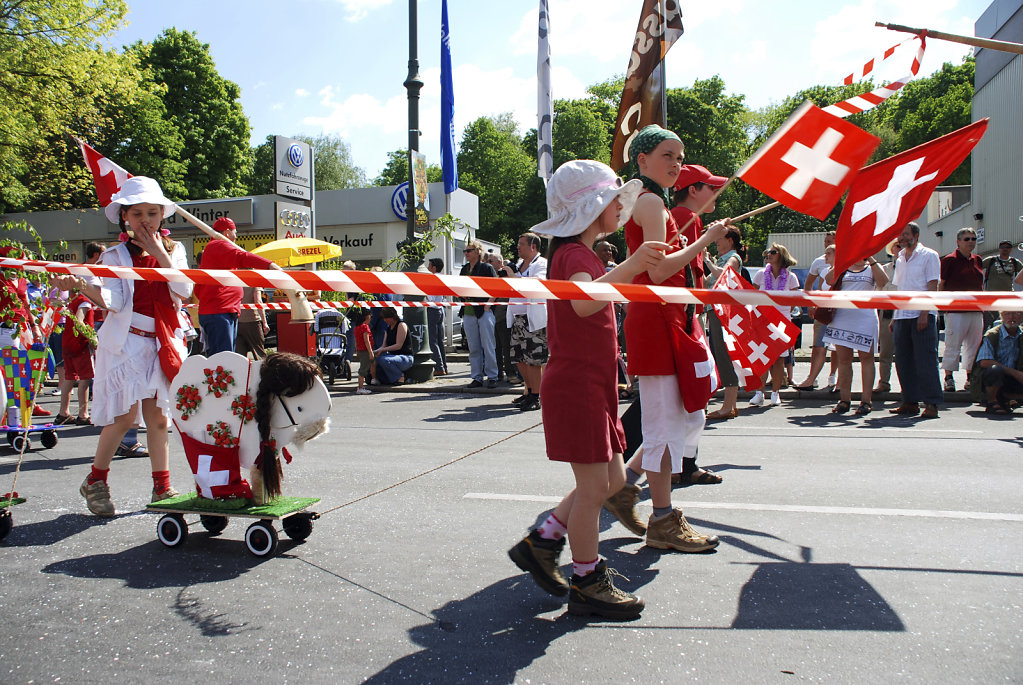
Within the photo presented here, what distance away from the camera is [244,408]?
403cm

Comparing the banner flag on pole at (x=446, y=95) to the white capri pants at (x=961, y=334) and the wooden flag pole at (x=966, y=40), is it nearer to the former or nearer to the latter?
the white capri pants at (x=961, y=334)

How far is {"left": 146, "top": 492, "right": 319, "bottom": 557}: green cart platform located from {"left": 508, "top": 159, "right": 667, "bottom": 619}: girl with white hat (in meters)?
1.55

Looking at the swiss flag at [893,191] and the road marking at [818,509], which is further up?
the swiss flag at [893,191]

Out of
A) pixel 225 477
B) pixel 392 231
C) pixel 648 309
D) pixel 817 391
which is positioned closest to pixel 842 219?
pixel 648 309

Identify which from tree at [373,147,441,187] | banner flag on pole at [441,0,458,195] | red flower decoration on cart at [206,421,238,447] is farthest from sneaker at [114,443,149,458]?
tree at [373,147,441,187]

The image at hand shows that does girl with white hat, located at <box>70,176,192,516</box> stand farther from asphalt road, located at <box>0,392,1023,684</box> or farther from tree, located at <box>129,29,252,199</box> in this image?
tree, located at <box>129,29,252,199</box>

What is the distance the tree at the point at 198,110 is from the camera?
3941 cm

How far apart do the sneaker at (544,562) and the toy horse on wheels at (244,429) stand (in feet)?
4.30

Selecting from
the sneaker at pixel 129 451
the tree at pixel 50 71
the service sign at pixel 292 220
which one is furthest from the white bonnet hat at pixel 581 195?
the tree at pixel 50 71

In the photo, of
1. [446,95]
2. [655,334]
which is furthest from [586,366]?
[446,95]

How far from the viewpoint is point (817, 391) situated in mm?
10062

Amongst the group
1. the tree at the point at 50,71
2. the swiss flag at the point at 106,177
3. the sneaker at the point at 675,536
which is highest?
the tree at the point at 50,71

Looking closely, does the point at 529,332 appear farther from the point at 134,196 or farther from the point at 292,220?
the point at 292,220

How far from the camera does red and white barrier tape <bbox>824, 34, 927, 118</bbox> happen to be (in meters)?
3.80
